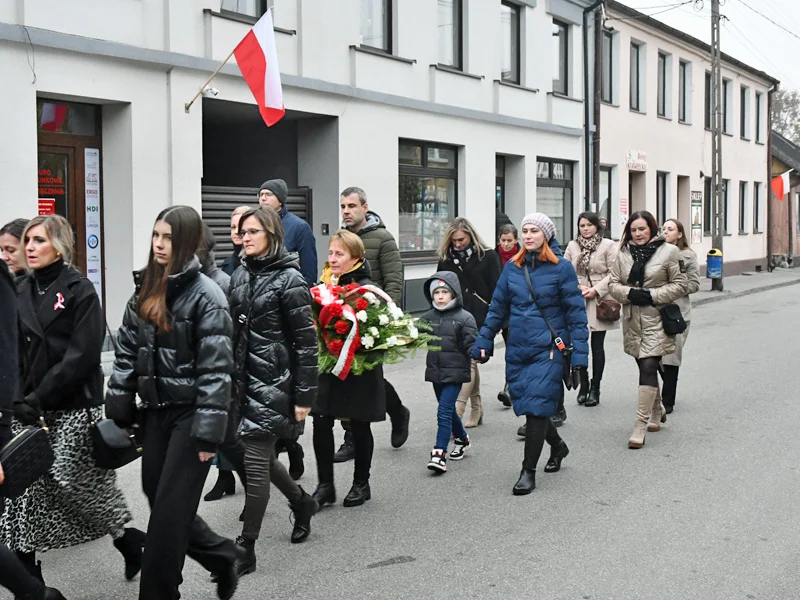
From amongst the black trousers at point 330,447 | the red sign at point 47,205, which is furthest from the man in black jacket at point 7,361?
the red sign at point 47,205

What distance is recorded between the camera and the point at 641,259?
27.2 ft

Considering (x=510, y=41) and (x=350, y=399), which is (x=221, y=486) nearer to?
(x=350, y=399)

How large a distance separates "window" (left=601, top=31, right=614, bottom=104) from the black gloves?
17512mm

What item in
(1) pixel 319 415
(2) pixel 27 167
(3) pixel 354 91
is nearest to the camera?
(1) pixel 319 415

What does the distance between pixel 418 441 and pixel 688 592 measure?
3631mm

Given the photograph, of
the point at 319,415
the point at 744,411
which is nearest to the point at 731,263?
the point at 744,411

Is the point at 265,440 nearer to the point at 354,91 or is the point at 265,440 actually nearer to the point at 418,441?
the point at 418,441

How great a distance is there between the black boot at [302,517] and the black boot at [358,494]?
0.70 meters

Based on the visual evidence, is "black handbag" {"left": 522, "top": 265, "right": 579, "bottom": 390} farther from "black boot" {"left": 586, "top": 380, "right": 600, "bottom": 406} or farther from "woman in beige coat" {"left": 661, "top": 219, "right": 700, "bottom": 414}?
"black boot" {"left": 586, "top": 380, "right": 600, "bottom": 406}

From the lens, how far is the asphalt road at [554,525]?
4836 mm

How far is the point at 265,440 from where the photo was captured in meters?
5.03

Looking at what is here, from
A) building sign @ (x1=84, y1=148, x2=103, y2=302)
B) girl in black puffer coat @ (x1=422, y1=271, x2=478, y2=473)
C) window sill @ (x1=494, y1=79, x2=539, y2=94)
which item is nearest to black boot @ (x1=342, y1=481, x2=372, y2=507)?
girl in black puffer coat @ (x1=422, y1=271, x2=478, y2=473)

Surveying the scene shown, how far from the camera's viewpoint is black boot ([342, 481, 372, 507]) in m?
6.25

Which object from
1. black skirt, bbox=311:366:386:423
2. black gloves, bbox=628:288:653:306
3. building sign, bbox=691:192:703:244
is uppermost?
building sign, bbox=691:192:703:244
